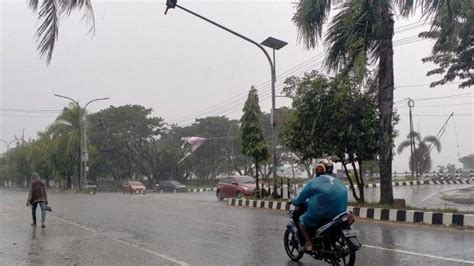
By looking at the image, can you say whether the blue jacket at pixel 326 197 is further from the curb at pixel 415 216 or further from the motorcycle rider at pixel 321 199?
the curb at pixel 415 216

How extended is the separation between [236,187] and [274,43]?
927 centimetres

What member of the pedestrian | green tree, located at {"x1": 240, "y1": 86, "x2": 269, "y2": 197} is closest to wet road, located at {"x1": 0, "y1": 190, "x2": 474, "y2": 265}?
the pedestrian

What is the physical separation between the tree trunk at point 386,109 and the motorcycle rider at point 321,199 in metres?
9.39

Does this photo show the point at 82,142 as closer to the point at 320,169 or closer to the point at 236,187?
the point at 236,187

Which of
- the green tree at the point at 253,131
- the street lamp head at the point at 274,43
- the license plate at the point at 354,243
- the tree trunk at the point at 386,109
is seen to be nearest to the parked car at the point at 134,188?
the green tree at the point at 253,131

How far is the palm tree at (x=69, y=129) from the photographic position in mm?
52125

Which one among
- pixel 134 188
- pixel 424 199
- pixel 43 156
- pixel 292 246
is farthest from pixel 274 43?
pixel 43 156

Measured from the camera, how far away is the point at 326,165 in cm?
741

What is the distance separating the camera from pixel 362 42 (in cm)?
1489

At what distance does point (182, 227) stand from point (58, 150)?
146 ft

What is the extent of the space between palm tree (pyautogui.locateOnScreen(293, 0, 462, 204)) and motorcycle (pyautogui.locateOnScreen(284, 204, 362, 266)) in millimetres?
8082

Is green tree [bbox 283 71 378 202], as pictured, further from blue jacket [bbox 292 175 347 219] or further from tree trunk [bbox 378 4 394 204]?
blue jacket [bbox 292 175 347 219]

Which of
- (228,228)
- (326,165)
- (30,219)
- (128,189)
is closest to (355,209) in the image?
(228,228)

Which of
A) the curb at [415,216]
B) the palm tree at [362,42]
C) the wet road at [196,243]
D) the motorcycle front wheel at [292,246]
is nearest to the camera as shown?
the motorcycle front wheel at [292,246]
